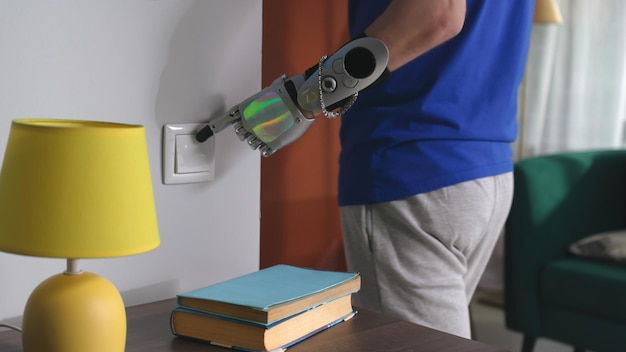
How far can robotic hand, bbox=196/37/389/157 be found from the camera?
1173 mm

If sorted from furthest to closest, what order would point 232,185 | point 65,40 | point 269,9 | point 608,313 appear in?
point 608,313 → point 269,9 → point 232,185 → point 65,40

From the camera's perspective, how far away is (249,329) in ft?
3.29

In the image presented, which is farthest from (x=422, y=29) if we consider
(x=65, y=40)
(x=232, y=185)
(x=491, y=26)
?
(x=65, y=40)

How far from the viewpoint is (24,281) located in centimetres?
113

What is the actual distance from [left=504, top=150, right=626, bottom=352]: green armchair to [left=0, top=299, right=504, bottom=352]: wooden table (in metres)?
1.66

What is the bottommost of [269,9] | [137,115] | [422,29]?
[137,115]

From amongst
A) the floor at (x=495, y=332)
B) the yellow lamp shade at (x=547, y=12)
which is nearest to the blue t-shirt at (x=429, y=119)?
the floor at (x=495, y=332)

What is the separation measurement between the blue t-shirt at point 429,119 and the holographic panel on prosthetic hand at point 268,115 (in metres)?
0.19

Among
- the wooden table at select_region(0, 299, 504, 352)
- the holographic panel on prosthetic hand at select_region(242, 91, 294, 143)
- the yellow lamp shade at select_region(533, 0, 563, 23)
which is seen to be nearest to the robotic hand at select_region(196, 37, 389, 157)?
the holographic panel on prosthetic hand at select_region(242, 91, 294, 143)

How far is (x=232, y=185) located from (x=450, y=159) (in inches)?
14.1

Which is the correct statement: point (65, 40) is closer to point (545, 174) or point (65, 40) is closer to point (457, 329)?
point (457, 329)

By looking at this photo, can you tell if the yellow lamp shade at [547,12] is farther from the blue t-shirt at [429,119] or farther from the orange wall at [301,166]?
the blue t-shirt at [429,119]

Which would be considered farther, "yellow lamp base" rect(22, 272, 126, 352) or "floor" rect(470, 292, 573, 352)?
"floor" rect(470, 292, 573, 352)

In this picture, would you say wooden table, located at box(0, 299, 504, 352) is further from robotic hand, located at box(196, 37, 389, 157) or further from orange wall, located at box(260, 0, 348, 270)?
orange wall, located at box(260, 0, 348, 270)
